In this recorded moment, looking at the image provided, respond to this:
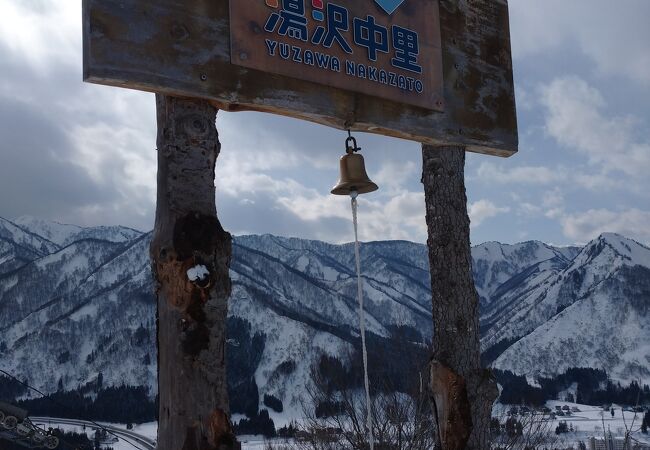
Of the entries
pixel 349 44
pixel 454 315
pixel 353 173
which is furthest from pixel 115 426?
pixel 349 44

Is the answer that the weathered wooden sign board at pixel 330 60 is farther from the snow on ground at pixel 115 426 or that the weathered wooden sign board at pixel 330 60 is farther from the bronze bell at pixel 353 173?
the snow on ground at pixel 115 426

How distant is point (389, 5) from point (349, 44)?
0.55 m

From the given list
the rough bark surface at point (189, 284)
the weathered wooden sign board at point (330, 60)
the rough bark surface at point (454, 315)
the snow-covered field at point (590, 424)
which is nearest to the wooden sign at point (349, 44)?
the weathered wooden sign board at point (330, 60)

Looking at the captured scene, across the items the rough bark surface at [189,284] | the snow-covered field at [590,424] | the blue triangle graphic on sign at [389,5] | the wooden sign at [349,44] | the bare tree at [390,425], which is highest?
the blue triangle graphic on sign at [389,5]

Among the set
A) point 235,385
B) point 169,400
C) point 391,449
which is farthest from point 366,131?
point 235,385

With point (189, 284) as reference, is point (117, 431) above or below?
below

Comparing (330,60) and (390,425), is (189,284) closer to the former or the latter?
(330,60)

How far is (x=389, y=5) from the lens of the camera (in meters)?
5.12

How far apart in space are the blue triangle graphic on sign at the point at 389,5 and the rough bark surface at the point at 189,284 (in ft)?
5.19

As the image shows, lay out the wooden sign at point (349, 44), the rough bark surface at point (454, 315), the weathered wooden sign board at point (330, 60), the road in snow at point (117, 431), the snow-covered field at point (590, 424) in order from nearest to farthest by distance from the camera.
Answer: the weathered wooden sign board at point (330, 60), the wooden sign at point (349, 44), the rough bark surface at point (454, 315), the road in snow at point (117, 431), the snow-covered field at point (590, 424)

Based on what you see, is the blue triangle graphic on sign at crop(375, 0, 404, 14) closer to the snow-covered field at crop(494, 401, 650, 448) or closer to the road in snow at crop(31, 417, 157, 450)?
the road in snow at crop(31, 417, 157, 450)

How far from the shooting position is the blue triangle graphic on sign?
5.07 m

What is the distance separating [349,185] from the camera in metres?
5.65

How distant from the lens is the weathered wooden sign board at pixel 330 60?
3.96m
